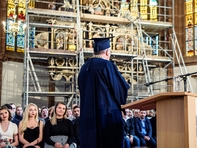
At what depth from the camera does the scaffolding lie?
36.5ft

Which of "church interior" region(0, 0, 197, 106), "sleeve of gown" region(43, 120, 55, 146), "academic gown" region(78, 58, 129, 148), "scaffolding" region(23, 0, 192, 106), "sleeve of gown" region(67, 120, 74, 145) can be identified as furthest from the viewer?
"church interior" region(0, 0, 197, 106)

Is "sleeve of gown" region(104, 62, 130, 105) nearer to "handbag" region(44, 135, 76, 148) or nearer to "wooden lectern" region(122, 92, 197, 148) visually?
"wooden lectern" region(122, 92, 197, 148)

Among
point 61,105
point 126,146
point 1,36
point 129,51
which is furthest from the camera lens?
point 1,36

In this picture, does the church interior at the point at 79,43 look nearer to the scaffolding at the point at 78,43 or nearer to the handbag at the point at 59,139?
the scaffolding at the point at 78,43

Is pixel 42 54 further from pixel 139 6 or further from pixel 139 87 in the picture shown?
pixel 139 6

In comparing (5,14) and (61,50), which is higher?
(5,14)

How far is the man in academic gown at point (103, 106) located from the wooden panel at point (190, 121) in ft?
4.02

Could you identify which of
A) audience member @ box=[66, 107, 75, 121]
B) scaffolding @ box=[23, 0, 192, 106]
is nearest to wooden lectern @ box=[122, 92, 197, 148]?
audience member @ box=[66, 107, 75, 121]

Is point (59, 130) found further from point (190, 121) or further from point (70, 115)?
point (190, 121)

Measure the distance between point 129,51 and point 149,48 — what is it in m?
1.44

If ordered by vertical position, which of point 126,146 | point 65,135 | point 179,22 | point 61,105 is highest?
point 179,22

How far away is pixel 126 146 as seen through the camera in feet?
28.3

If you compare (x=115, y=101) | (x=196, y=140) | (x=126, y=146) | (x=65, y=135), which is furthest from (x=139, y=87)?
(x=196, y=140)

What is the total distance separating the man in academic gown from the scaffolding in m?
6.35
